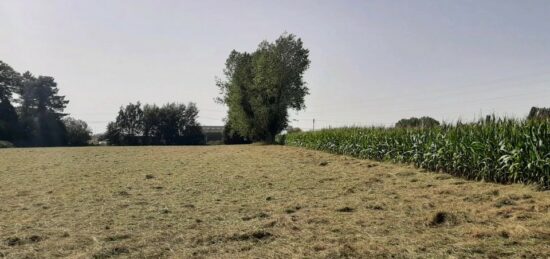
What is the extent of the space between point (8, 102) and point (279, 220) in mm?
74921

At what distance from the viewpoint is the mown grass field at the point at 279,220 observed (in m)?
4.77

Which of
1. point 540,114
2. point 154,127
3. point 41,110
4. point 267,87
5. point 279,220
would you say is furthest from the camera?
point 154,127

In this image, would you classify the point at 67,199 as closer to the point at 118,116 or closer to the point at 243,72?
the point at 243,72

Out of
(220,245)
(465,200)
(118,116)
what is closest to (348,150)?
(465,200)

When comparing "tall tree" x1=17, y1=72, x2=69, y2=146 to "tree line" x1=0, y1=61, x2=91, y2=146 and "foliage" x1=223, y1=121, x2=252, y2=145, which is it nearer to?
"tree line" x1=0, y1=61, x2=91, y2=146

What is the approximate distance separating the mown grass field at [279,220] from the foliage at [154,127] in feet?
229

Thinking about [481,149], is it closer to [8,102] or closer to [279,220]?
[279,220]

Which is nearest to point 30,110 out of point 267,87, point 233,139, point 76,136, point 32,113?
point 32,113

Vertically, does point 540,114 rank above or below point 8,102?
below

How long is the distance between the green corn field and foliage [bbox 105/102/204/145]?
216 ft

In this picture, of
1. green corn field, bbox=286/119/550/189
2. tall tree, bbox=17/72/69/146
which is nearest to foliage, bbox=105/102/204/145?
tall tree, bbox=17/72/69/146

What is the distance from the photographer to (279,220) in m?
6.38

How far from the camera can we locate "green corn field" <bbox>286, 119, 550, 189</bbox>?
8.68 metres

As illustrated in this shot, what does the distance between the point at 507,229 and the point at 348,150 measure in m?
16.9
